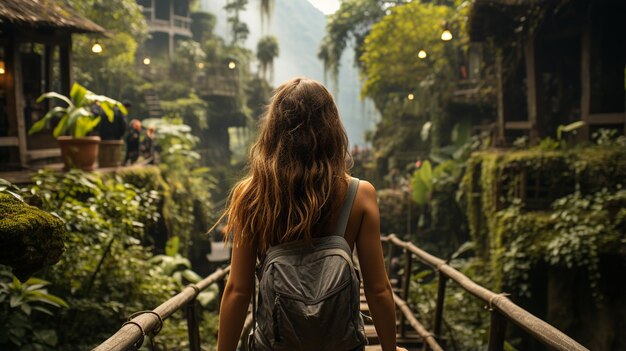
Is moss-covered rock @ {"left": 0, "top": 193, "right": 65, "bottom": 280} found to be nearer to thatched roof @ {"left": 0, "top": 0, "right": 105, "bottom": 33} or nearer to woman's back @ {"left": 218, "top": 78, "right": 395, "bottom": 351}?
woman's back @ {"left": 218, "top": 78, "right": 395, "bottom": 351}

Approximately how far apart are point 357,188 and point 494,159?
380 inches

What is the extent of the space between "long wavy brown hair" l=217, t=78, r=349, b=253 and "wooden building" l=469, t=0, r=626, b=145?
10526mm

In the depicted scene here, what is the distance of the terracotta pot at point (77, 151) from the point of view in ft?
29.7

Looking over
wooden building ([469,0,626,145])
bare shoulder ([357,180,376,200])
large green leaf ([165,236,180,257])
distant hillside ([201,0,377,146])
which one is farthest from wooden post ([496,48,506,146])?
distant hillside ([201,0,377,146])

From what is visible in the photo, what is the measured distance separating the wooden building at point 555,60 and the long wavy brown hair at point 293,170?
10.5 meters

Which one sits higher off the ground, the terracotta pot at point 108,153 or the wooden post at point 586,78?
the wooden post at point 586,78

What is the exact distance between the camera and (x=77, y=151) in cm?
912

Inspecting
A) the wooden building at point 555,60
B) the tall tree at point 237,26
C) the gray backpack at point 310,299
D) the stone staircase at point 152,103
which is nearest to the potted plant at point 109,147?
the wooden building at point 555,60

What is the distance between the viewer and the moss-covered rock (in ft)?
11.6

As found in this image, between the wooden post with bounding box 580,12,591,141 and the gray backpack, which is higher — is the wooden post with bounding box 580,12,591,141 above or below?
above

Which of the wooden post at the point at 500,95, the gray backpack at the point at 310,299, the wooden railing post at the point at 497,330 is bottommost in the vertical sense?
the wooden railing post at the point at 497,330

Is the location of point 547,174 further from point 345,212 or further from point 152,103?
point 152,103

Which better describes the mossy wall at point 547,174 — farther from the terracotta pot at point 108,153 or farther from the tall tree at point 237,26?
the tall tree at point 237,26

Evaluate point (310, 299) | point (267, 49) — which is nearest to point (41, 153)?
point (310, 299)
